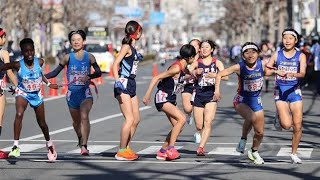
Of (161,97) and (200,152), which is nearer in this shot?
(161,97)

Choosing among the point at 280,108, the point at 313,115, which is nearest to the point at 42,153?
the point at 280,108

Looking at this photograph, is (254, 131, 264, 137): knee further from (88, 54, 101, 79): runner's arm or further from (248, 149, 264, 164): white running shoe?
(88, 54, 101, 79): runner's arm

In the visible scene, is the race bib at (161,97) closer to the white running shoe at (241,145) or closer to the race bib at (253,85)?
the race bib at (253,85)

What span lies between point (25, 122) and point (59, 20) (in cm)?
7099

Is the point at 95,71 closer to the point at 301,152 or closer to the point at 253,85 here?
the point at 253,85

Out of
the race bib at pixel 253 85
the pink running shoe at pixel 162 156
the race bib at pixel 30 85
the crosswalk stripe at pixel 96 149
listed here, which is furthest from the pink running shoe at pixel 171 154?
the race bib at pixel 30 85

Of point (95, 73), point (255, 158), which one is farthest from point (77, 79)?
point (255, 158)

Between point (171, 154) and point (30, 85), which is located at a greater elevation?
point (30, 85)

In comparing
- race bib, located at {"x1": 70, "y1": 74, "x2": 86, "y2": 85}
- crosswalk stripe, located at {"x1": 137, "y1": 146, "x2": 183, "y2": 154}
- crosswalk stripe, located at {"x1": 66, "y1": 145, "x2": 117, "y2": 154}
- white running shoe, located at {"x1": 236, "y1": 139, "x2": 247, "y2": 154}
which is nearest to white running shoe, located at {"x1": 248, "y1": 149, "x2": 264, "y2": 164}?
white running shoe, located at {"x1": 236, "y1": 139, "x2": 247, "y2": 154}

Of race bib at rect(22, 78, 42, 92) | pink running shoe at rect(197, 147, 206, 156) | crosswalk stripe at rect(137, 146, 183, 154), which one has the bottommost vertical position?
crosswalk stripe at rect(137, 146, 183, 154)

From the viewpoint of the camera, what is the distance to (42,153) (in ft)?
50.4

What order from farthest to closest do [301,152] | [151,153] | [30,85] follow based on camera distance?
[301,152]
[151,153]
[30,85]

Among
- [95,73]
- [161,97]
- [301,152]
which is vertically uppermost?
[95,73]

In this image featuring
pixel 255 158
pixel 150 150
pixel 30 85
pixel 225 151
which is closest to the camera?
pixel 255 158
